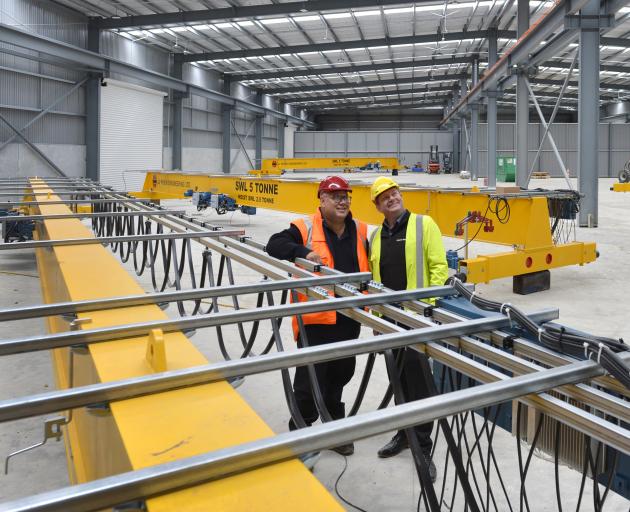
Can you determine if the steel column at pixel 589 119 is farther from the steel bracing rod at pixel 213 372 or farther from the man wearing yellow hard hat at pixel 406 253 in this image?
the steel bracing rod at pixel 213 372

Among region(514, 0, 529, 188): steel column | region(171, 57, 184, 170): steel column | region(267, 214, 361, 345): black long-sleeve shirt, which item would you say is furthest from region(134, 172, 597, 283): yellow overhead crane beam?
region(171, 57, 184, 170): steel column

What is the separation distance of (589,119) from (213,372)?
12463mm

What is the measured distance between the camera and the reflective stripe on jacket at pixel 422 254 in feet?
11.9

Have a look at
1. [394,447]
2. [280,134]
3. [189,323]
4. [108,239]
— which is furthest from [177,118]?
[189,323]

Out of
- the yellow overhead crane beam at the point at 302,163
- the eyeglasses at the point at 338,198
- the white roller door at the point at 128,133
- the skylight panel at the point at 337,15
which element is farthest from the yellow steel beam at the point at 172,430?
the yellow overhead crane beam at the point at 302,163

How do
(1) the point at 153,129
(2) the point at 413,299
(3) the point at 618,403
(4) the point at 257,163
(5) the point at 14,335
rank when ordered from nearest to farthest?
(3) the point at 618,403 < (2) the point at 413,299 < (5) the point at 14,335 < (1) the point at 153,129 < (4) the point at 257,163

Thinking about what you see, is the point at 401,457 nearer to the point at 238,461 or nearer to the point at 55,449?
the point at 55,449

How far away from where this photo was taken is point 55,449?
11.3ft

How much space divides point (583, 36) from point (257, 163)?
25446 millimetres

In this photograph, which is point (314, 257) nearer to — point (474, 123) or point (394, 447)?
point (394, 447)

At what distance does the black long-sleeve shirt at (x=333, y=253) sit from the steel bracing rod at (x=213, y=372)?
63.8 inches

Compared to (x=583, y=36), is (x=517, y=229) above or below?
below

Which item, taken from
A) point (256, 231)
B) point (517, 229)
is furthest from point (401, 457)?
point (256, 231)

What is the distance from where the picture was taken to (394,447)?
3412 mm
